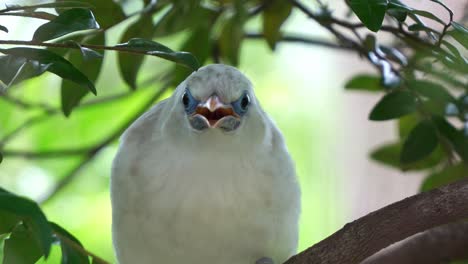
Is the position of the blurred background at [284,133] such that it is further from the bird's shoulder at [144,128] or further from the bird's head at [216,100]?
the bird's head at [216,100]

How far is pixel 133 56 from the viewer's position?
1.44m

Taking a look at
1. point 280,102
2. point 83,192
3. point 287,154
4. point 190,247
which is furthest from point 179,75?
point 280,102

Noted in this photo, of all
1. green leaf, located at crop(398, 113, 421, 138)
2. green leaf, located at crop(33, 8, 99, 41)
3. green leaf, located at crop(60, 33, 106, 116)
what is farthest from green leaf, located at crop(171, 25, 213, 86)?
green leaf, located at crop(33, 8, 99, 41)

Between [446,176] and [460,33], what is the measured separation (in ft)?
A: 1.39

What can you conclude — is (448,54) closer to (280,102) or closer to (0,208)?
(0,208)

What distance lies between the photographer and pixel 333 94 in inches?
140

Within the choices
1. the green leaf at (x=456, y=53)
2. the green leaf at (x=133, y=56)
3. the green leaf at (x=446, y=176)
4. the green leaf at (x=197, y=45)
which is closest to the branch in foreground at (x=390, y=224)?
the green leaf at (x=456, y=53)

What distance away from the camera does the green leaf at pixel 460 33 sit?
102 cm

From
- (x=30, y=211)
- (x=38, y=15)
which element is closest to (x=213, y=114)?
(x=38, y=15)

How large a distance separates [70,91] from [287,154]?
379 mm

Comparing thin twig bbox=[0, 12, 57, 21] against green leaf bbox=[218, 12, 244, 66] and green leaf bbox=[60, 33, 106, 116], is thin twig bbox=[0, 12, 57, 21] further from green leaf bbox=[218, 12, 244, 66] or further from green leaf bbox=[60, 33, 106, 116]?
green leaf bbox=[218, 12, 244, 66]

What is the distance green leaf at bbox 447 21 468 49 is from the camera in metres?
1.02

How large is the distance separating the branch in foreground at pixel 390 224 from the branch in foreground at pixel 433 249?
22 centimetres

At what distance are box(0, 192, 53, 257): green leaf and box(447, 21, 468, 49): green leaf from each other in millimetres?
547
